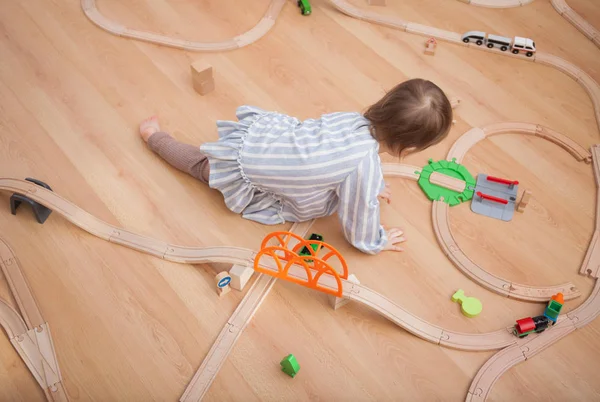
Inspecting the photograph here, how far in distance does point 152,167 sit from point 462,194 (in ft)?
3.06

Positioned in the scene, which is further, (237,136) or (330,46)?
(330,46)

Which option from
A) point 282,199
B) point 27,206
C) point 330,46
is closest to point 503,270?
point 282,199

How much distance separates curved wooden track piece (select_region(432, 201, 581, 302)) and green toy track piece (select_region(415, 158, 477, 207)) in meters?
0.11

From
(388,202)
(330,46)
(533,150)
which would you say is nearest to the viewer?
(388,202)

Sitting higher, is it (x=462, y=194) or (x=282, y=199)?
(x=282, y=199)

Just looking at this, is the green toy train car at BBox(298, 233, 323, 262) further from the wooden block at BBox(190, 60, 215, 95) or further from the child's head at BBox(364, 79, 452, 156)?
the wooden block at BBox(190, 60, 215, 95)

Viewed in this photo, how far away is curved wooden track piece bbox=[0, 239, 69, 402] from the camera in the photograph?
1291 millimetres

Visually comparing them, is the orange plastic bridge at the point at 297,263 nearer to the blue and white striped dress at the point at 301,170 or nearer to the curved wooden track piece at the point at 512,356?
the blue and white striped dress at the point at 301,170

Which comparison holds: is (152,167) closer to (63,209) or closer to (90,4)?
(63,209)

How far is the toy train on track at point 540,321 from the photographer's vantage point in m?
1.37

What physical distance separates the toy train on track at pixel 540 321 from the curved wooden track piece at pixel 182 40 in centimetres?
129

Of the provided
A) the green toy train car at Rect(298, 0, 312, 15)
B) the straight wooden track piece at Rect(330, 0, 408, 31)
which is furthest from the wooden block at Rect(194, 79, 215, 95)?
the straight wooden track piece at Rect(330, 0, 408, 31)

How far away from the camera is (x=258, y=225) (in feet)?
5.16

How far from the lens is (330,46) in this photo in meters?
2.01
